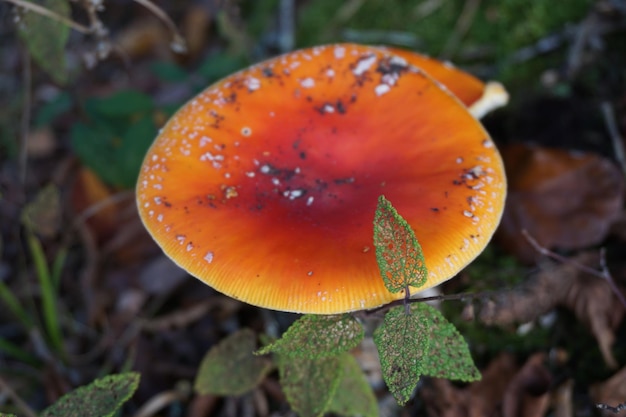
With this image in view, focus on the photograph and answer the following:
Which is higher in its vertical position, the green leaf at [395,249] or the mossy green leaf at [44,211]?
the green leaf at [395,249]

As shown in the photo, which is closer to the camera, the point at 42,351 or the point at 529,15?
the point at 42,351

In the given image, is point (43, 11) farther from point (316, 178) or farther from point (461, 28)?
point (461, 28)

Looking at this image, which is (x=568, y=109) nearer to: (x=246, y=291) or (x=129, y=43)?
(x=246, y=291)

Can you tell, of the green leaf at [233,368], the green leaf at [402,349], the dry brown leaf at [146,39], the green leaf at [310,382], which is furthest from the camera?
the dry brown leaf at [146,39]

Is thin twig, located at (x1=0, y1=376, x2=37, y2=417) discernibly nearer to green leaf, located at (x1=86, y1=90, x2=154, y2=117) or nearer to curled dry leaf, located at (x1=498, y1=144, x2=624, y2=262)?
green leaf, located at (x1=86, y1=90, x2=154, y2=117)

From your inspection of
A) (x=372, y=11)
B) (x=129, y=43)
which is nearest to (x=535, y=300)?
(x=372, y=11)

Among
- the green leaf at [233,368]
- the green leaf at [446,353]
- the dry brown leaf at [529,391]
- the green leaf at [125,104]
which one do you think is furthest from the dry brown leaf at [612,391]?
the green leaf at [125,104]

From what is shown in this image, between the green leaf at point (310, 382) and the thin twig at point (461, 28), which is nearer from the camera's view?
the green leaf at point (310, 382)

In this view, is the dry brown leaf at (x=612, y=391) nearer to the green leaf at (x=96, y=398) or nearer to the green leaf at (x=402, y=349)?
the green leaf at (x=402, y=349)
